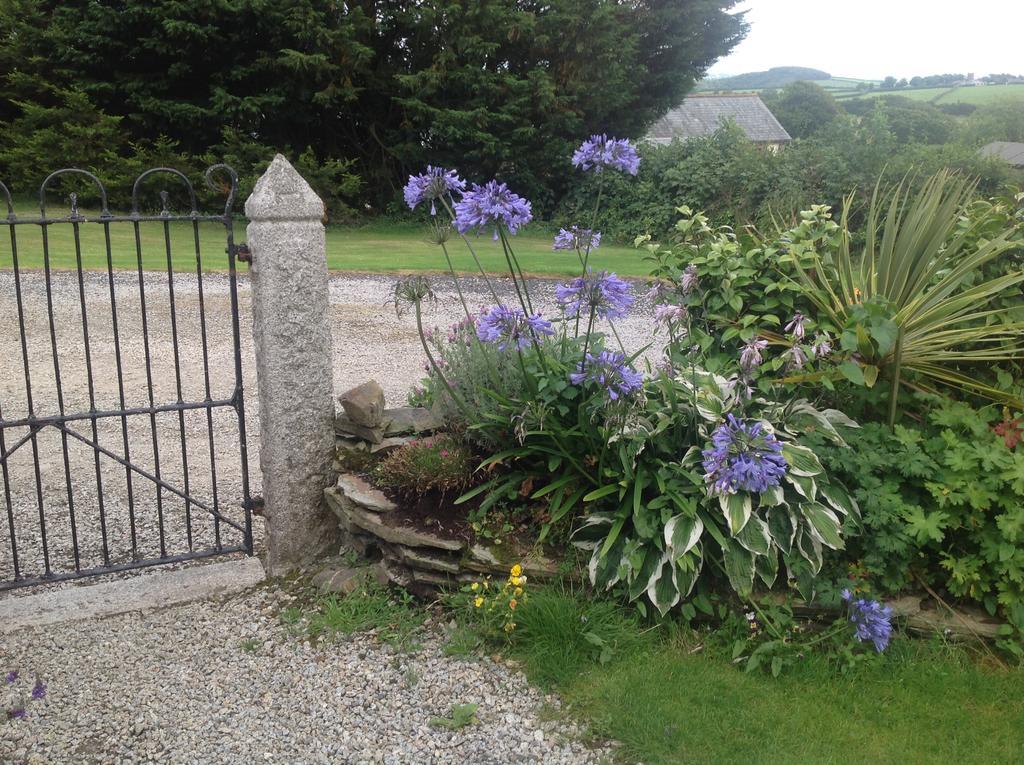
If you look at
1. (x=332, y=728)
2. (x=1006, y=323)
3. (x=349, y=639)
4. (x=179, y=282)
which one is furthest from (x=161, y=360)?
(x=1006, y=323)

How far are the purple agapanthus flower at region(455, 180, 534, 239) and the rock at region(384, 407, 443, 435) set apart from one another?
1045 millimetres

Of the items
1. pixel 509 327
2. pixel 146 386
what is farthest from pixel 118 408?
pixel 509 327

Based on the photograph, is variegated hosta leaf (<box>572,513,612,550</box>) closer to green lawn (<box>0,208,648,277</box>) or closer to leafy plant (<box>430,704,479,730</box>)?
leafy plant (<box>430,704,479,730</box>)

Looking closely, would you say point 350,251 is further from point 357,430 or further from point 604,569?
point 604,569

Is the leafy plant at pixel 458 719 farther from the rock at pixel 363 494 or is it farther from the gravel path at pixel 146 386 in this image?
the gravel path at pixel 146 386

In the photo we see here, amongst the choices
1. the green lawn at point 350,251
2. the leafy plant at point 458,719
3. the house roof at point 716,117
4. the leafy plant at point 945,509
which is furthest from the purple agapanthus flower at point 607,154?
the house roof at point 716,117

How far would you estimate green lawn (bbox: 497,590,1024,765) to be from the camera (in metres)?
2.61

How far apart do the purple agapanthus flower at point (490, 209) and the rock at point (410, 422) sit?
1.04 meters

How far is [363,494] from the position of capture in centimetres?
362

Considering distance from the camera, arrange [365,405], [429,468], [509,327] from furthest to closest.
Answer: [365,405] < [429,468] < [509,327]

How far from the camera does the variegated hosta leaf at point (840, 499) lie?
3.22 meters

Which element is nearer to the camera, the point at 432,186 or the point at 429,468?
the point at 432,186

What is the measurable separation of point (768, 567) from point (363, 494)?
1.66 metres

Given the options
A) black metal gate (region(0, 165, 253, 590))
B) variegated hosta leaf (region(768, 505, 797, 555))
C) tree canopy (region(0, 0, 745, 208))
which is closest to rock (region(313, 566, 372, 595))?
black metal gate (region(0, 165, 253, 590))
